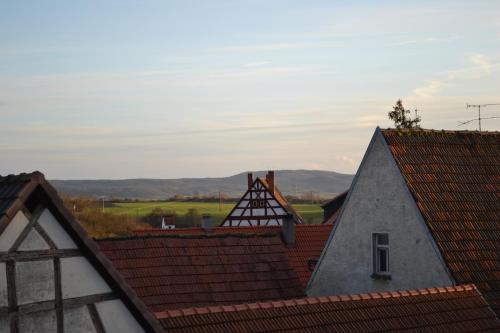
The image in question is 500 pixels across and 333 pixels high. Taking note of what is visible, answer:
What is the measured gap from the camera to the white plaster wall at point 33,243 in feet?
33.8

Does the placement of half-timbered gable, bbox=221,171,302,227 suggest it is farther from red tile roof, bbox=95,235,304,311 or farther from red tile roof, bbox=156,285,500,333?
red tile roof, bbox=156,285,500,333

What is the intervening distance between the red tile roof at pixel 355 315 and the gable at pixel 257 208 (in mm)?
45691

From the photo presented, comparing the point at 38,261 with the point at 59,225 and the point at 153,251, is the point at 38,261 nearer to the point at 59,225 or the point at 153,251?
the point at 59,225

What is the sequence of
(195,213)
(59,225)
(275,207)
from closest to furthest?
(59,225) → (275,207) → (195,213)

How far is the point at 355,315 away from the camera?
1534 centimetres

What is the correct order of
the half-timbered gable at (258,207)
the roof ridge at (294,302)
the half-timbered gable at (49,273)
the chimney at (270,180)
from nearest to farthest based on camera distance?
the half-timbered gable at (49,273)
the roof ridge at (294,302)
the half-timbered gable at (258,207)
the chimney at (270,180)

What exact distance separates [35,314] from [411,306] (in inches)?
311

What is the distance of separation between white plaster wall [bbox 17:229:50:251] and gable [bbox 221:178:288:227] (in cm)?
5303

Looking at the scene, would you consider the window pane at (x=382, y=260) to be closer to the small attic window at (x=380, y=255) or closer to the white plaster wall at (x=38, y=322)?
the small attic window at (x=380, y=255)

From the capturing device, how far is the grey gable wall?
794 inches

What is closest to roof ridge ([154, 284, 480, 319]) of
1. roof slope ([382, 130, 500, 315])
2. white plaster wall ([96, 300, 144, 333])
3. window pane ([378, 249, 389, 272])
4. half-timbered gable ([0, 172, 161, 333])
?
roof slope ([382, 130, 500, 315])

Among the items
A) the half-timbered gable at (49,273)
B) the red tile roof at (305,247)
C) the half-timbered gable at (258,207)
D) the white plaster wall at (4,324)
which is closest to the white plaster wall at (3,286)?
the half-timbered gable at (49,273)

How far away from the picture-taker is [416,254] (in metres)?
20.3

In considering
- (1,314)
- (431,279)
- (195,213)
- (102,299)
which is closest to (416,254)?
(431,279)
